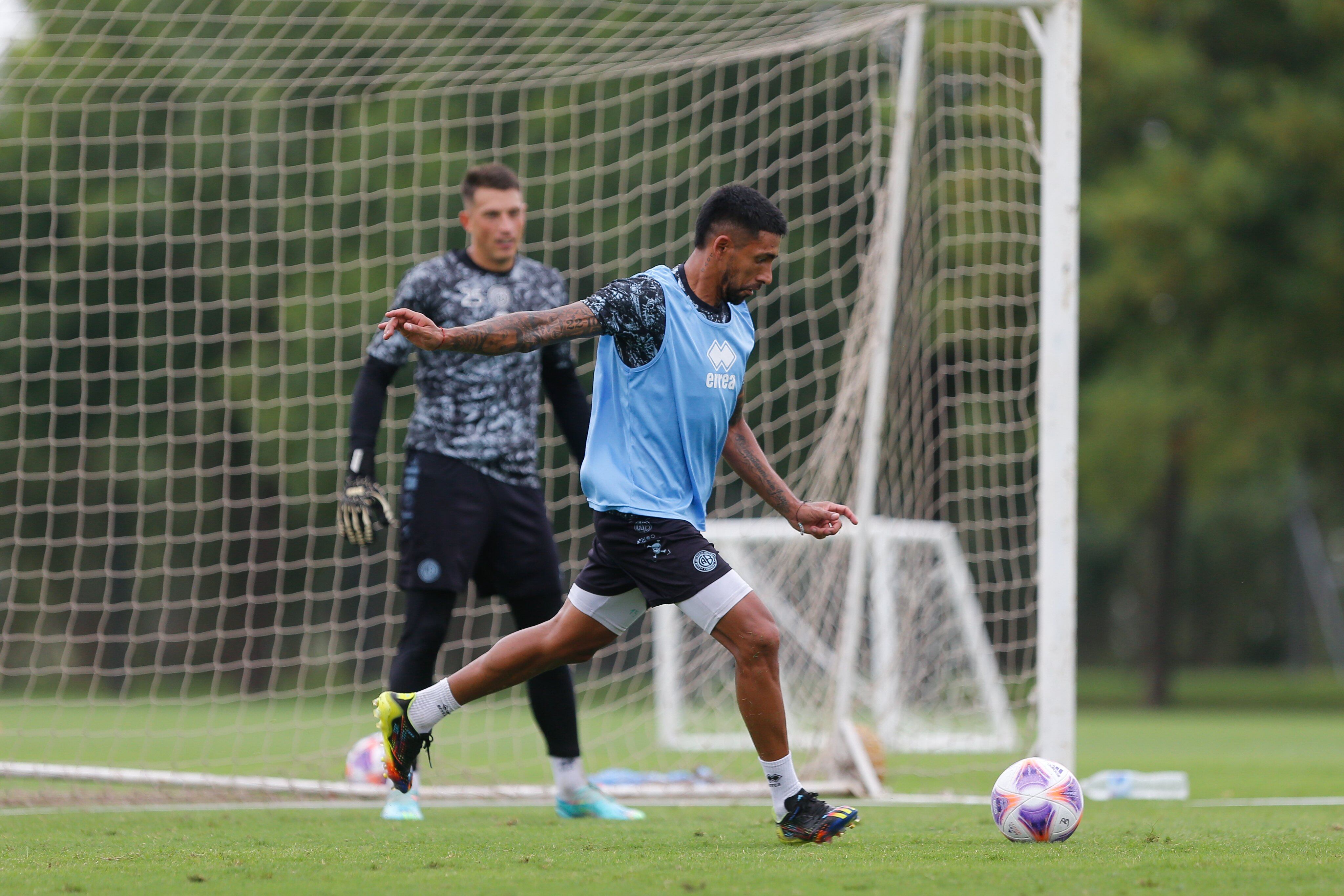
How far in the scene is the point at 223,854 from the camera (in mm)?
4246

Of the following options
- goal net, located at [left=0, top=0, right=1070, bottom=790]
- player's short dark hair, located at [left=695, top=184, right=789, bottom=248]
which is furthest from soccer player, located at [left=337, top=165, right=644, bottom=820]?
goal net, located at [left=0, top=0, right=1070, bottom=790]

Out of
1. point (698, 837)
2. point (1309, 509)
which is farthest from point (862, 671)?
point (1309, 509)

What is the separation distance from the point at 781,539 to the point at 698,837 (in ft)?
20.4

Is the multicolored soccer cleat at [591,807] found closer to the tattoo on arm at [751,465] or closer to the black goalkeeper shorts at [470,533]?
the black goalkeeper shorts at [470,533]

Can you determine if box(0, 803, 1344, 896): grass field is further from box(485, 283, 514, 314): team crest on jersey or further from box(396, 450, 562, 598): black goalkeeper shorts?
box(485, 283, 514, 314): team crest on jersey

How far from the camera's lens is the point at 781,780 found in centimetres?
429

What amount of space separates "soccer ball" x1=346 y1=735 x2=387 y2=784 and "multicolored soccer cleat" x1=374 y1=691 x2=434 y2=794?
1.88 m

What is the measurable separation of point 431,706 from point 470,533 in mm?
877

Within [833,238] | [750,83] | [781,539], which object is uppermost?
[750,83]

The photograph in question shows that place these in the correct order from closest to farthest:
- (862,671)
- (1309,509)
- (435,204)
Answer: (862,671) → (435,204) → (1309,509)

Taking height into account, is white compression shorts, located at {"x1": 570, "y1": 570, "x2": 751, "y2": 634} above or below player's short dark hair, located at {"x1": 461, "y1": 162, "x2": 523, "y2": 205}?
below

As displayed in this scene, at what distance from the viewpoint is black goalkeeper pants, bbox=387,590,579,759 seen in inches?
211

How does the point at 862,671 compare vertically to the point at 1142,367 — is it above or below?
below

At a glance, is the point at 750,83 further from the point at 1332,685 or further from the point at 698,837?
the point at 1332,685
